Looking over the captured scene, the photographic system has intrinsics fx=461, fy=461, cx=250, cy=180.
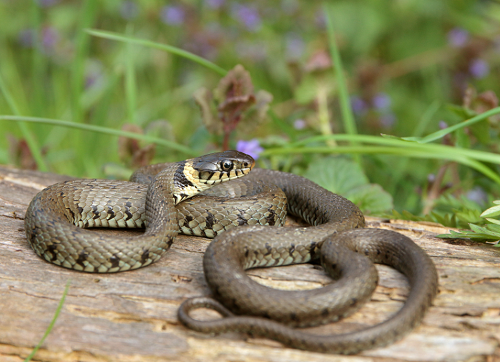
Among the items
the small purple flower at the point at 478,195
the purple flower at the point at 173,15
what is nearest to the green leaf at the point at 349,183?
the small purple flower at the point at 478,195

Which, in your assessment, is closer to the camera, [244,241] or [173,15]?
[244,241]

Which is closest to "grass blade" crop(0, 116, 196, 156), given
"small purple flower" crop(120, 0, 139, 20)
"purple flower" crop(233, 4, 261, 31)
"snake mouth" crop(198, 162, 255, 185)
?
"snake mouth" crop(198, 162, 255, 185)

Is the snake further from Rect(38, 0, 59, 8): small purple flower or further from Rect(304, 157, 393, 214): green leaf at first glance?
Rect(38, 0, 59, 8): small purple flower

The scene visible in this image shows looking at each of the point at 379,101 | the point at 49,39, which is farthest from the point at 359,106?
the point at 49,39

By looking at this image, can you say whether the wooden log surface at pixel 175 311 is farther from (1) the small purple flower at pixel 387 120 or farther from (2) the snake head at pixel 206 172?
(1) the small purple flower at pixel 387 120

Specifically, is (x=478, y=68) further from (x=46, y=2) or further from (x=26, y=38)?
(x=26, y=38)

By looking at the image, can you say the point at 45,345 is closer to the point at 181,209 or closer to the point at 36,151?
the point at 181,209
